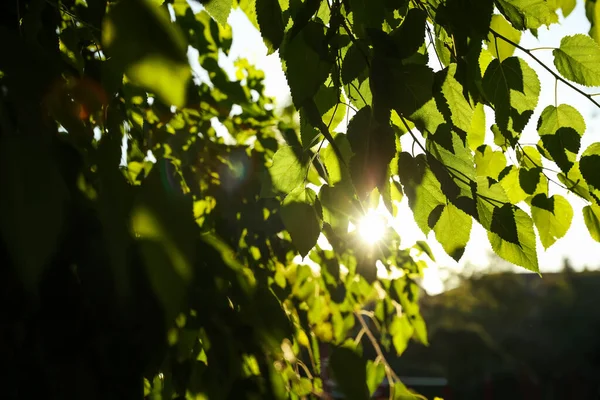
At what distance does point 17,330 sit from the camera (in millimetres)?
790

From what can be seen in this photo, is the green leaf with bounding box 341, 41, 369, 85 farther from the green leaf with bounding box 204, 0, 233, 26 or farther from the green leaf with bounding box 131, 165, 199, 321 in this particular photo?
the green leaf with bounding box 131, 165, 199, 321

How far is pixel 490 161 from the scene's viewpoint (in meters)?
1.22

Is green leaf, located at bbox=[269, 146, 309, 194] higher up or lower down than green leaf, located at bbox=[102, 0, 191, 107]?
higher up

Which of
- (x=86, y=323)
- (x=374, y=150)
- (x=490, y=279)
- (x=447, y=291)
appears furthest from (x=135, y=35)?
(x=447, y=291)

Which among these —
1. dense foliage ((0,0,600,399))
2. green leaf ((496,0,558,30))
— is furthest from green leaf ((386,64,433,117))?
green leaf ((496,0,558,30))

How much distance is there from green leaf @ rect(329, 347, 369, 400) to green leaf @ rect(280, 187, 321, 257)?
0.54ft

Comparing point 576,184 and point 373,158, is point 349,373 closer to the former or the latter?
point 373,158

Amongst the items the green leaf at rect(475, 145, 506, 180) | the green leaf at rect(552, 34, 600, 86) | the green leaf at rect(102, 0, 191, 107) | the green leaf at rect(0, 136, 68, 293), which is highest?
the green leaf at rect(552, 34, 600, 86)

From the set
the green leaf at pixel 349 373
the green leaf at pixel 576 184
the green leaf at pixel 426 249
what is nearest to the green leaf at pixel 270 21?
the green leaf at pixel 349 373

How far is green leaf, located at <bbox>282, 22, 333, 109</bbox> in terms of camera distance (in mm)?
742

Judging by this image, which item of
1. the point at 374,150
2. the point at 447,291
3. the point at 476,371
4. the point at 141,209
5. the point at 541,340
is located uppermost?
the point at 447,291

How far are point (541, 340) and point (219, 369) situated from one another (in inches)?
756

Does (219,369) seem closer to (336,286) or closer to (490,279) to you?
(336,286)

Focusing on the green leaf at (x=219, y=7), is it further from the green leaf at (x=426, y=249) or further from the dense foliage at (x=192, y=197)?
the green leaf at (x=426, y=249)
